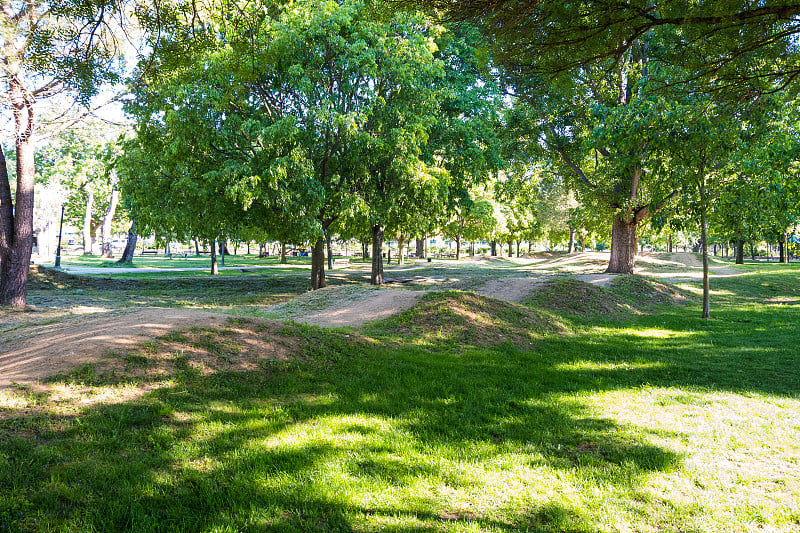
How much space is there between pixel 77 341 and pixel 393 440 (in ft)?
13.9

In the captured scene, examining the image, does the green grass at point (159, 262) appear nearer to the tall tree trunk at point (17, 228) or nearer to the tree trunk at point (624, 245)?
the tall tree trunk at point (17, 228)

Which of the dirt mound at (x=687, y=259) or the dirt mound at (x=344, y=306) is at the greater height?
the dirt mound at (x=687, y=259)

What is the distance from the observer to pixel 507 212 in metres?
38.8

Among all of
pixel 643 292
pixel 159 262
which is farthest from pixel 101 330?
pixel 159 262

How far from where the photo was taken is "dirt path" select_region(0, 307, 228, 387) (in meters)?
4.77

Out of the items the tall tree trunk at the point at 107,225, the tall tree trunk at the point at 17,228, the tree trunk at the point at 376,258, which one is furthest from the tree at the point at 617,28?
the tall tree trunk at the point at 107,225

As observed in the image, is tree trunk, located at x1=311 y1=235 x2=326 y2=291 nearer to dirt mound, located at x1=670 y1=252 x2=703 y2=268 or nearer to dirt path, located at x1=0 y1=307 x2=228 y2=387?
dirt path, located at x1=0 y1=307 x2=228 y2=387

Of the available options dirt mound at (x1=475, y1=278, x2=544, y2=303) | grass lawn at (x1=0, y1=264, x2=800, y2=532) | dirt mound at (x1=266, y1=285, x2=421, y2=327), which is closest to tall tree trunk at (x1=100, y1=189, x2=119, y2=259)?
dirt mound at (x1=266, y1=285, x2=421, y2=327)

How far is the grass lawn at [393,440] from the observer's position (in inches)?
109

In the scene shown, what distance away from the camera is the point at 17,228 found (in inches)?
456

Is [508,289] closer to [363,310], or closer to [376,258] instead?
[363,310]

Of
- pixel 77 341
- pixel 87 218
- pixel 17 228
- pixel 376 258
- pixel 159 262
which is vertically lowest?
pixel 77 341

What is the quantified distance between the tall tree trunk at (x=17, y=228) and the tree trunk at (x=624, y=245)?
19968 millimetres

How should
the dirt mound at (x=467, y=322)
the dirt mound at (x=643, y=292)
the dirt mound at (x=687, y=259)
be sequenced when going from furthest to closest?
the dirt mound at (x=687, y=259) < the dirt mound at (x=643, y=292) < the dirt mound at (x=467, y=322)
